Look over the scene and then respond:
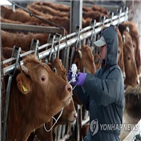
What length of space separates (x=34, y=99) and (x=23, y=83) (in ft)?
0.82

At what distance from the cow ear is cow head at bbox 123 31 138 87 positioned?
10.8ft

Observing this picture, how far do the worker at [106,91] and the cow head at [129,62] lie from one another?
7.95 ft

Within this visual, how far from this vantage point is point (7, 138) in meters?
2.91

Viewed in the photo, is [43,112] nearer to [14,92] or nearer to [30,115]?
[30,115]

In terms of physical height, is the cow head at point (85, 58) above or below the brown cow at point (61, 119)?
above

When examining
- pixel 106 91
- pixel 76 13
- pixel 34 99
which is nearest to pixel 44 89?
pixel 34 99

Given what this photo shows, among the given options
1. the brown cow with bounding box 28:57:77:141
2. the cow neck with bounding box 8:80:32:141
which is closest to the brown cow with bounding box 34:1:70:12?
the brown cow with bounding box 28:57:77:141

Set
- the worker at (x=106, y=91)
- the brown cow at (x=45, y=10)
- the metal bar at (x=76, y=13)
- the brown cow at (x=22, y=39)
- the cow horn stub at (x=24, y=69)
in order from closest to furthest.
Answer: the cow horn stub at (x=24, y=69) < the worker at (x=106, y=91) < the brown cow at (x=22, y=39) < the metal bar at (x=76, y=13) < the brown cow at (x=45, y=10)

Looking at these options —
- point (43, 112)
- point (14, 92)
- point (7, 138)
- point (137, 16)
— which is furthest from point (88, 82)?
point (137, 16)

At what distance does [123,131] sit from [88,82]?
2.47 metres

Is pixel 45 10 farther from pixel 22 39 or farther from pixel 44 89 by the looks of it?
pixel 44 89

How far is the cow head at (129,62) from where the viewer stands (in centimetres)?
566

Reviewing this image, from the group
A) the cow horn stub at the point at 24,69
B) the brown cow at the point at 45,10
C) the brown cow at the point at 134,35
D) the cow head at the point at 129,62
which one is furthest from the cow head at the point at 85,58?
the brown cow at the point at 45,10

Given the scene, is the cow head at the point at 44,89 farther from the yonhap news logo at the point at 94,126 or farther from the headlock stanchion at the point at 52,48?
the yonhap news logo at the point at 94,126
